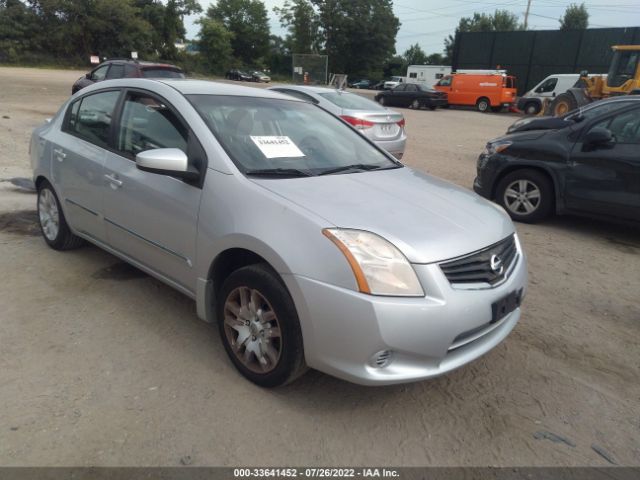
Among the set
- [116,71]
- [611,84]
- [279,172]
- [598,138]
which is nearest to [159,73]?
[116,71]

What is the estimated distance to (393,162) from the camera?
3.78 m

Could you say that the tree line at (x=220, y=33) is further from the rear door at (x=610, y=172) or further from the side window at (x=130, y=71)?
the rear door at (x=610, y=172)

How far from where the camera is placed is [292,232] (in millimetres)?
2463

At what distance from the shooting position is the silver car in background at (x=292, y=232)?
7.67 feet

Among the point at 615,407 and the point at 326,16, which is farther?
the point at 326,16

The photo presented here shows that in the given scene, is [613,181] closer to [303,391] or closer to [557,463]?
[557,463]

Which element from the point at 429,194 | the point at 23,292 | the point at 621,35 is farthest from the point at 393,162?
the point at 621,35

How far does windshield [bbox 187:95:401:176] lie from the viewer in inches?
120

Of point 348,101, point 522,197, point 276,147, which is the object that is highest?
point 348,101

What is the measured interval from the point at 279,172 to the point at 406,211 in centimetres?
79

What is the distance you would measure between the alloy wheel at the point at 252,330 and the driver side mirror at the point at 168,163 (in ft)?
2.48

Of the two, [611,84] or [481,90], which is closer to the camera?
[611,84]

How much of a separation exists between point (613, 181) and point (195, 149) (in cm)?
458

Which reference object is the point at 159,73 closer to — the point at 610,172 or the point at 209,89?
the point at 209,89
